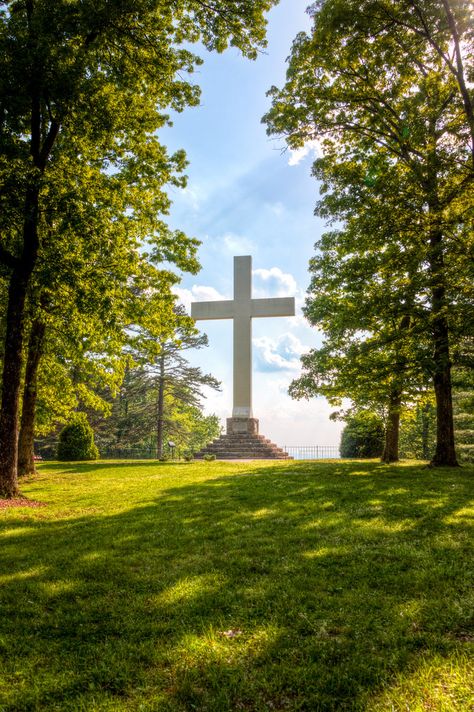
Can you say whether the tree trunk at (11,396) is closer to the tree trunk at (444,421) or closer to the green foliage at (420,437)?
the tree trunk at (444,421)

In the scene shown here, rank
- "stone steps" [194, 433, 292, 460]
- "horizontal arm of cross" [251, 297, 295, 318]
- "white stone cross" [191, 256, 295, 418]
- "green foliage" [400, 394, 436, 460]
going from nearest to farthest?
"stone steps" [194, 433, 292, 460]
"horizontal arm of cross" [251, 297, 295, 318]
"white stone cross" [191, 256, 295, 418]
"green foliage" [400, 394, 436, 460]

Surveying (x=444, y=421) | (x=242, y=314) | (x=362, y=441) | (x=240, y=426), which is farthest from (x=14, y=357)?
(x=362, y=441)

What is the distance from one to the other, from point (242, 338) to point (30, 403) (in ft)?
40.5

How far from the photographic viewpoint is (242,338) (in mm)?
22594

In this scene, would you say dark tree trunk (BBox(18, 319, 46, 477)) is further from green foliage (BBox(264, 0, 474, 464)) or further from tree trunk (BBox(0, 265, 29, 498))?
green foliage (BBox(264, 0, 474, 464))

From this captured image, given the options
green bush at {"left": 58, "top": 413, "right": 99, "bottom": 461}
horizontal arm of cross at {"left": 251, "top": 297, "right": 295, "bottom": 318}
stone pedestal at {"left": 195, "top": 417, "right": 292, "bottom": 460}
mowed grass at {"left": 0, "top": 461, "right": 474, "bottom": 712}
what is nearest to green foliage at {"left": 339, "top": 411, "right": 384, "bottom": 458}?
stone pedestal at {"left": 195, "top": 417, "right": 292, "bottom": 460}

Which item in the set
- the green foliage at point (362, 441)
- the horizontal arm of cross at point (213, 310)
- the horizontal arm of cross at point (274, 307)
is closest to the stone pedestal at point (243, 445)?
the green foliage at point (362, 441)

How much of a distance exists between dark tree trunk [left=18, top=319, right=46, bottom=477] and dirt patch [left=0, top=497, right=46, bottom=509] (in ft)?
15.3

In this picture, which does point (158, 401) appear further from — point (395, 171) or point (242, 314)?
point (395, 171)

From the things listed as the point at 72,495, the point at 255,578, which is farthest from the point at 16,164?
the point at 255,578

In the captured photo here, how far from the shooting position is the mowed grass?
232cm

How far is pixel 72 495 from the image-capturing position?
30.2 feet

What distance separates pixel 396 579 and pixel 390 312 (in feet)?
29.2

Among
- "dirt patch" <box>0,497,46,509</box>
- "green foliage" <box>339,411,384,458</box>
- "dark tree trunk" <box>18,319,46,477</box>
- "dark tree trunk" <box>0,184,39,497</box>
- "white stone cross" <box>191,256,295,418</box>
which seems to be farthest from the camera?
"white stone cross" <box>191,256,295,418</box>
